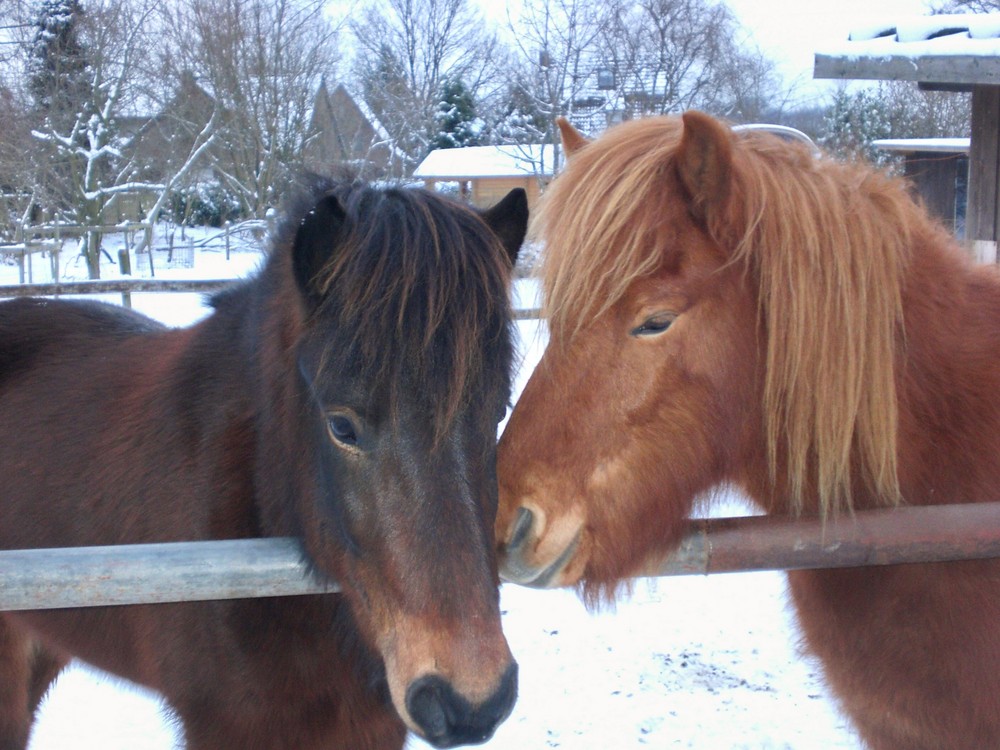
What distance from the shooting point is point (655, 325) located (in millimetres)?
1888

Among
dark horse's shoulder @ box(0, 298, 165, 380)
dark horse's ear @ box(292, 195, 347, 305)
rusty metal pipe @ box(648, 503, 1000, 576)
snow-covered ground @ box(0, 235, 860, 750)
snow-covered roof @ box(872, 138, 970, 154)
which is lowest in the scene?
snow-covered ground @ box(0, 235, 860, 750)

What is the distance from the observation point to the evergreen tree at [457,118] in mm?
34250

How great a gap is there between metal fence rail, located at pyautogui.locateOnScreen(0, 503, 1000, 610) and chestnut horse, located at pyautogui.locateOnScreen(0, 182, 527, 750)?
161 mm

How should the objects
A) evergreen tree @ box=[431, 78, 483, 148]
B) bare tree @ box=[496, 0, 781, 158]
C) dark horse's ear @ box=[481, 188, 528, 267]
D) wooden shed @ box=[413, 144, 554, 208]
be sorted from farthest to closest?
evergreen tree @ box=[431, 78, 483, 148]
wooden shed @ box=[413, 144, 554, 208]
bare tree @ box=[496, 0, 781, 158]
dark horse's ear @ box=[481, 188, 528, 267]

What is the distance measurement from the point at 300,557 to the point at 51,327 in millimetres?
2111

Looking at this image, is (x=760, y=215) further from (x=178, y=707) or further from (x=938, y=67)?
(x=938, y=67)

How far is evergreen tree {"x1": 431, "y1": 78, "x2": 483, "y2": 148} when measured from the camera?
112 ft

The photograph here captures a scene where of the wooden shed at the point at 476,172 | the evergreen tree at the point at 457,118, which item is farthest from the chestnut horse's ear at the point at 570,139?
the evergreen tree at the point at 457,118

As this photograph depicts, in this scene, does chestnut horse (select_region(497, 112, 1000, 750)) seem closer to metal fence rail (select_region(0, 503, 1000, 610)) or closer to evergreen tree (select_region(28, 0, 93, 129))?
metal fence rail (select_region(0, 503, 1000, 610))

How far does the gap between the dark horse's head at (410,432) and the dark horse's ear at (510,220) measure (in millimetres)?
160

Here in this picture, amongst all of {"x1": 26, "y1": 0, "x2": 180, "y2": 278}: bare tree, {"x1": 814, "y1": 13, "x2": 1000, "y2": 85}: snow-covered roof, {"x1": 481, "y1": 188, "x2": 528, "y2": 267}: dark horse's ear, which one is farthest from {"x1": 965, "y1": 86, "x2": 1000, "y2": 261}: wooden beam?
{"x1": 26, "y1": 0, "x2": 180, "y2": 278}: bare tree

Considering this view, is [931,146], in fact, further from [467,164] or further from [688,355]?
[467,164]

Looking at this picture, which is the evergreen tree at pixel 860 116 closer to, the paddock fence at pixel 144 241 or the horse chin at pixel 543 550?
the paddock fence at pixel 144 241

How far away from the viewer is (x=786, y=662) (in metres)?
4.54
